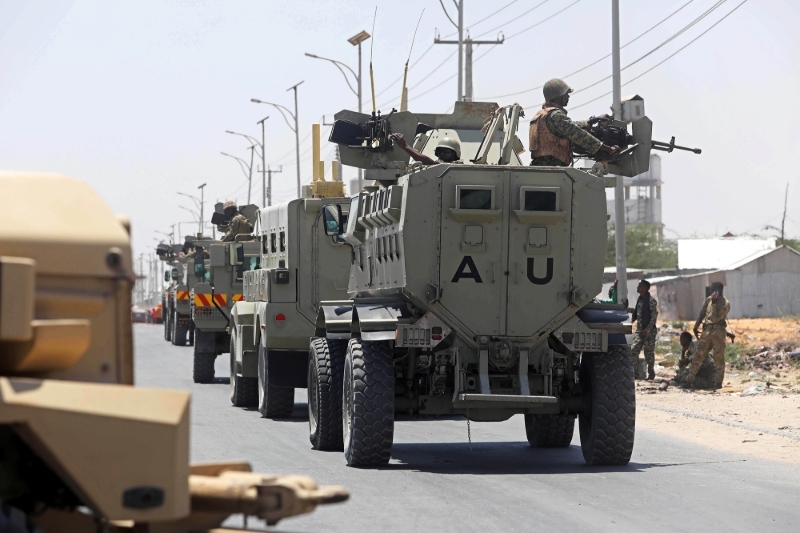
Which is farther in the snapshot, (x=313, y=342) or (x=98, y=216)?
(x=313, y=342)

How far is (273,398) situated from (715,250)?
6805 centimetres

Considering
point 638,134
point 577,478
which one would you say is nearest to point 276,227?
point 638,134

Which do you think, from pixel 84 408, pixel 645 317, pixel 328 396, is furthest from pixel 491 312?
pixel 645 317

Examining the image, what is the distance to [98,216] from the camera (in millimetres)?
4688

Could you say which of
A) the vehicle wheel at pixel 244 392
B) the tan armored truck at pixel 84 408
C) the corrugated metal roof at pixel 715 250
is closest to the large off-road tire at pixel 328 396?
the vehicle wheel at pixel 244 392

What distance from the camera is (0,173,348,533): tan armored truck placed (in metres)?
3.85

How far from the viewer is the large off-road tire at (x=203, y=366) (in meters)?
23.7

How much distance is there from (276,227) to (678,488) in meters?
8.17

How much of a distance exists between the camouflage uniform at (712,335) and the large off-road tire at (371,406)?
33.2ft

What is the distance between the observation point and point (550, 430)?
547 inches

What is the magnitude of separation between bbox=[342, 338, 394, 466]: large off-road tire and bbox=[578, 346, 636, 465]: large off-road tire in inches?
70.3

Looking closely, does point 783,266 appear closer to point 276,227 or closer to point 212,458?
point 276,227

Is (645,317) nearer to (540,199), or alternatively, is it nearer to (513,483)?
(540,199)

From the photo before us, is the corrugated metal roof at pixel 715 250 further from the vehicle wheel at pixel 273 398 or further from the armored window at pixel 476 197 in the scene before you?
the armored window at pixel 476 197
